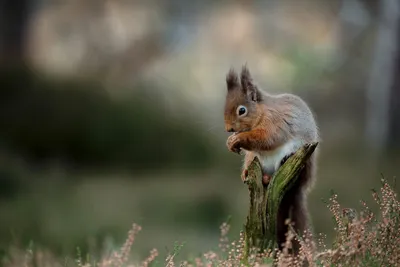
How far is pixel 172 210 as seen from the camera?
4801mm

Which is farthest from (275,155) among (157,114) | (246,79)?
(157,114)

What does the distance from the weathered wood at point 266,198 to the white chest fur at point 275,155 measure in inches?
0.6

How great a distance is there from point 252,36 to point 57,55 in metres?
2.14

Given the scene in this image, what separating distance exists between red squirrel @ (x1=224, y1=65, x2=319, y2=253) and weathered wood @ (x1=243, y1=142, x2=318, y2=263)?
0.07 feet

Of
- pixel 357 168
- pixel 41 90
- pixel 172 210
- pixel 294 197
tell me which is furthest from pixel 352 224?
pixel 41 90

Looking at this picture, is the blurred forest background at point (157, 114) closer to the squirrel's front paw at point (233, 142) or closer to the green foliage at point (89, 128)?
the green foliage at point (89, 128)

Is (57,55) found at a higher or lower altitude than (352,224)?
higher

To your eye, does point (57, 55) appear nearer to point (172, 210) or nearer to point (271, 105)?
point (172, 210)

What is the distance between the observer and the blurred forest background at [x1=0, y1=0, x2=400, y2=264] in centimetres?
462

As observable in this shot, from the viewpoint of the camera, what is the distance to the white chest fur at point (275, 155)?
186cm

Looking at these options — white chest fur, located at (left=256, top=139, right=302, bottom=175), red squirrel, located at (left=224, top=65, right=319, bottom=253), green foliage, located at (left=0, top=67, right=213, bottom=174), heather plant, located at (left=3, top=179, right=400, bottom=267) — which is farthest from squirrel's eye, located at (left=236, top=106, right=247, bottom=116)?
green foliage, located at (left=0, top=67, right=213, bottom=174)


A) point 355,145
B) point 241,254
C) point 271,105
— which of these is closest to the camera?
point 271,105

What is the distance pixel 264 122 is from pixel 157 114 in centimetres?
396

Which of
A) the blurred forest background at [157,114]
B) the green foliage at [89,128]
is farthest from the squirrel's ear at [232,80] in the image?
the green foliage at [89,128]
